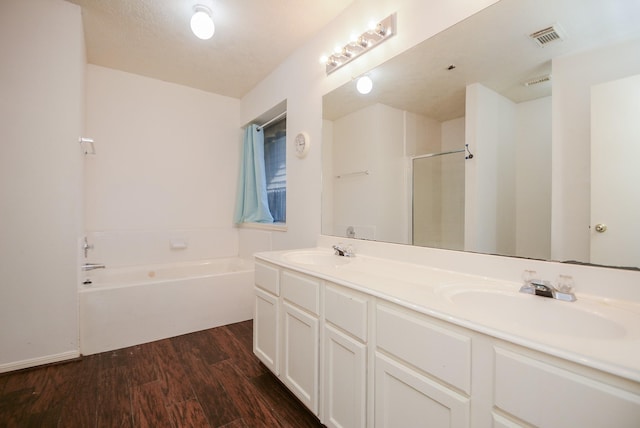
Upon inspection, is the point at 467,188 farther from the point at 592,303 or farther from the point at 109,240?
the point at 109,240

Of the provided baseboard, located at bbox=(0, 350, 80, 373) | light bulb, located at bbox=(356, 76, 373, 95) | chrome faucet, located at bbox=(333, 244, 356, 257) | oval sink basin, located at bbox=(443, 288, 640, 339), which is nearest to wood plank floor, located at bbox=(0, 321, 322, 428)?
baseboard, located at bbox=(0, 350, 80, 373)

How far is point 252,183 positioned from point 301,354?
2.29 meters

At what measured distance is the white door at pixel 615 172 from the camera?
0.87 metres

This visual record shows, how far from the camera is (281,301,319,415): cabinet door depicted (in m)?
1.29

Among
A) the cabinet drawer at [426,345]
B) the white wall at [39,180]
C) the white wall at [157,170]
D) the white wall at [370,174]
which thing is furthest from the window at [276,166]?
the cabinet drawer at [426,345]

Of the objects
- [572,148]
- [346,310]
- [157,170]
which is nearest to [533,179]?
[572,148]

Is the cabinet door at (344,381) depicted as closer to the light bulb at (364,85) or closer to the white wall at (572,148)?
the white wall at (572,148)

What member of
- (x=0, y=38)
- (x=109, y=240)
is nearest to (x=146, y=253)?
(x=109, y=240)

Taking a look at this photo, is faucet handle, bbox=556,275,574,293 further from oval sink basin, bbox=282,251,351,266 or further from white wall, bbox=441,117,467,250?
oval sink basin, bbox=282,251,351,266

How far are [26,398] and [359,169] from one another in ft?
7.91

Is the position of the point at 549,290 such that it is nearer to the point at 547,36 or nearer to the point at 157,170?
the point at 547,36

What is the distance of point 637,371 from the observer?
0.51m

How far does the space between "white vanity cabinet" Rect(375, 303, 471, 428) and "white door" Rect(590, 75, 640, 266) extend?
25.1 inches

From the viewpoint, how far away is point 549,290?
0.91 meters
